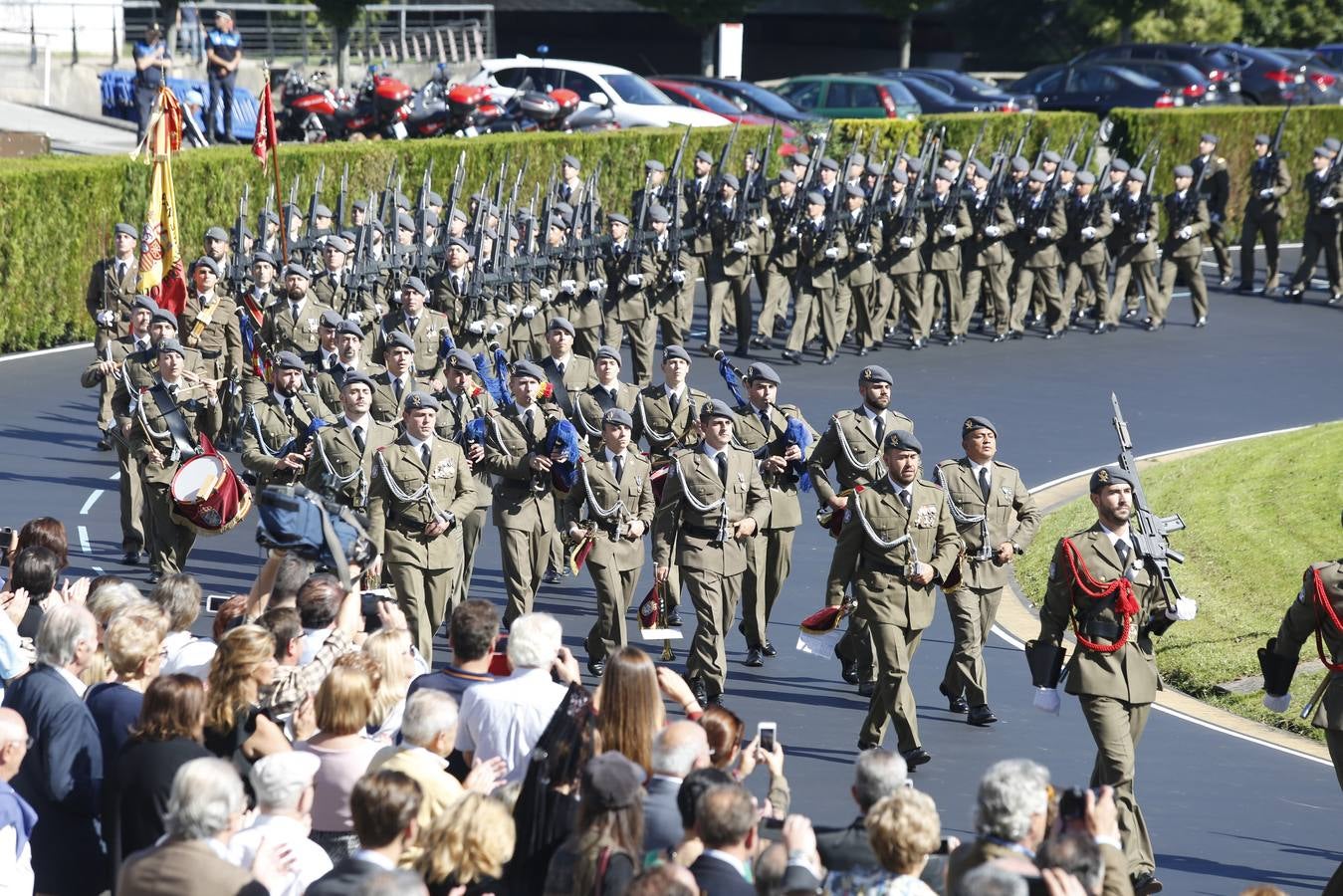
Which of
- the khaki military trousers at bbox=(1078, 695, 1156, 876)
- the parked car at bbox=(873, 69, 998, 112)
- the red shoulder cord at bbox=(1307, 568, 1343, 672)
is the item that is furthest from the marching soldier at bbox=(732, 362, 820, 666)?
the parked car at bbox=(873, 69, 998, 112)

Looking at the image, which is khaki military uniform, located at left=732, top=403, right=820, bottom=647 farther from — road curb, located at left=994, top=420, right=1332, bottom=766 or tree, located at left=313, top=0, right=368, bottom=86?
tree, located at left=313, top=0, right=368, bottom=86

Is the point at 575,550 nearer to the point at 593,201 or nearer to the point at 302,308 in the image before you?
the point at 302,308

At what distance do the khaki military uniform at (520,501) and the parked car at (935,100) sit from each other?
22168 mm

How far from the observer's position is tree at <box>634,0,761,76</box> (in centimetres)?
4541

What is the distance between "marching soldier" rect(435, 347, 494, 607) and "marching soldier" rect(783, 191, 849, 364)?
8.81 metres

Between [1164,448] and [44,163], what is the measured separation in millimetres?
12255

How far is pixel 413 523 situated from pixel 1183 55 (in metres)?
31.0

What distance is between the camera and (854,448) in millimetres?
12562

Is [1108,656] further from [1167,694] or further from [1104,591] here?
[1167,694]

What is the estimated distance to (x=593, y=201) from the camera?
65.2ft

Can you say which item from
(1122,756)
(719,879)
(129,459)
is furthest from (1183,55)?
(719,879)

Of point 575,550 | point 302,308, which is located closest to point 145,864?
point 575,550

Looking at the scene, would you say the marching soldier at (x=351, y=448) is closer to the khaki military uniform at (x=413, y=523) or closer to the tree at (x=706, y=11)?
the khaki military uniform at (x=413, y=523)

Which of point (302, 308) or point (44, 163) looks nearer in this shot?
point (302, 308)
